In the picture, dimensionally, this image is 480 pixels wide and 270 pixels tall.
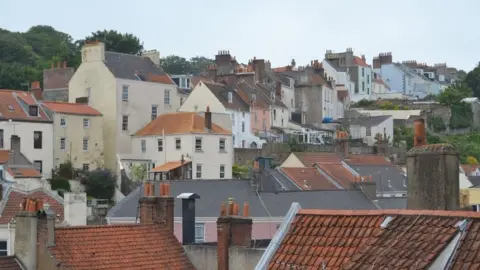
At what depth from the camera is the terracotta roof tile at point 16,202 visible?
34.2m

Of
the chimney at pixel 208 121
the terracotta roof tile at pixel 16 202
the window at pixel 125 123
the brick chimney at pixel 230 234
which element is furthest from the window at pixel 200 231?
the window at pixel 125 123

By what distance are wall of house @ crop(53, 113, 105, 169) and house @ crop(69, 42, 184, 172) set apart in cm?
144

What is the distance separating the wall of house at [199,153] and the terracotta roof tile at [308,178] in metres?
10.4

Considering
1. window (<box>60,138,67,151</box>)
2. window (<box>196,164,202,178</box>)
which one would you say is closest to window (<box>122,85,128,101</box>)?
window (<box>60,138,67,151</box>)

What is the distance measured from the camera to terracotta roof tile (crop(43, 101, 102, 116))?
65.6 meters

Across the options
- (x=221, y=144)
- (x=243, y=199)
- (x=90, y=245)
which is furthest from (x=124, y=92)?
(x=90, y=245)

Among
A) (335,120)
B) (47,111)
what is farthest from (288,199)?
(335,120)

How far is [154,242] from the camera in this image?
2202 centimetres

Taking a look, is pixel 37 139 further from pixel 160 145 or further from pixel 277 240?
pixel 277 240

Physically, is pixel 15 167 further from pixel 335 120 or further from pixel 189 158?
pixel 335 120

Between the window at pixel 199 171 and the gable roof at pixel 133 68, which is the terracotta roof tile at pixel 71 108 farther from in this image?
the window at pixel 199 171

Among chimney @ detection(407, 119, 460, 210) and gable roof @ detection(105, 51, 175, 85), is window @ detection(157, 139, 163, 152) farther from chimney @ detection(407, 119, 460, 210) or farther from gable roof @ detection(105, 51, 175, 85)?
chimney @ detection(407, 119, 460, 210)

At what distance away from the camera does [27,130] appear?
63.1 m

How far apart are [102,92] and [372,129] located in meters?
33.6
